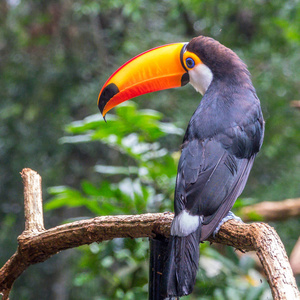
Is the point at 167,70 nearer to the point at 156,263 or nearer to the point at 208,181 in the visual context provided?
the point at 208,181

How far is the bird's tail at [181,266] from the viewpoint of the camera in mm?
1126

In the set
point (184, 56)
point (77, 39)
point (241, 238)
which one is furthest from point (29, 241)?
point (77, 39)

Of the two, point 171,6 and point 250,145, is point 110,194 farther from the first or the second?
point 171,6

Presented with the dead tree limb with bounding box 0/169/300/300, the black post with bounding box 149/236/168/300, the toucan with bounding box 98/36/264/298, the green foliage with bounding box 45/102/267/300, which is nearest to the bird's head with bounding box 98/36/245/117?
the toucan with bounding box 98/36/264/298

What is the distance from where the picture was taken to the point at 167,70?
76.1 inches

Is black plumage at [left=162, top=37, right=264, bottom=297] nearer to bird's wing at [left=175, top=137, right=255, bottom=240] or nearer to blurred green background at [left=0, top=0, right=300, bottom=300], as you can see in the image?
bird's wing at [left=175, top=137, right=255, bottom=240]

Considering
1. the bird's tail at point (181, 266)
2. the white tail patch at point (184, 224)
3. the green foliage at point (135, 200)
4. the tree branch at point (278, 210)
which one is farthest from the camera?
the tree branch at point (278, 210)

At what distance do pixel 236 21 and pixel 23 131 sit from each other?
210 centimetres

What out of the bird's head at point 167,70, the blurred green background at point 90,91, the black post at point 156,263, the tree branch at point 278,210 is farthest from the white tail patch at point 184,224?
the blurred green background at point 90,91

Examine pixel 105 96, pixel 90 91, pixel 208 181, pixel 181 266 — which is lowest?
pixel 181 266

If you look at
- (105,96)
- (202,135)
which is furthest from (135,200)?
(202,135)

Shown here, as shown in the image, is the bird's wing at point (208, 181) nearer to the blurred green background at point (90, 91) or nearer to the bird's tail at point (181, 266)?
the bird's tail at point (181, 266)

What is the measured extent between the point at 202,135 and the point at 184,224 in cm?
38

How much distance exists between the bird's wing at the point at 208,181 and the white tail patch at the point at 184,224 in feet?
0.07
